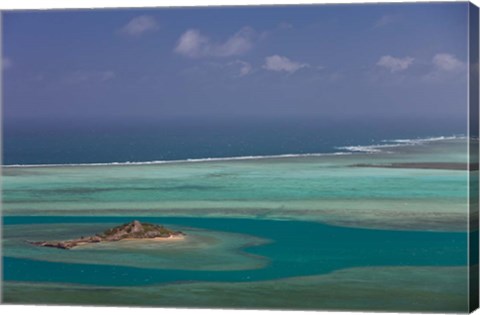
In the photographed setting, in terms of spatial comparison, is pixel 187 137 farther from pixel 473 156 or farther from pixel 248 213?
pixel 473 156

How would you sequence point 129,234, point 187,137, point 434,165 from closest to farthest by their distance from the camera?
point 434,165 → point 129,234 → point 187,137

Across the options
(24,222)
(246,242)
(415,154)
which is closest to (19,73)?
(24,222)

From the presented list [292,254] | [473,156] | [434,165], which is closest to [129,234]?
[292,254]

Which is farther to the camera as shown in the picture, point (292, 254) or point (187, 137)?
point (187, 137)

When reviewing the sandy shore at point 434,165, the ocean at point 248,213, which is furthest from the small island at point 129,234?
the sandy shore at point 434,165

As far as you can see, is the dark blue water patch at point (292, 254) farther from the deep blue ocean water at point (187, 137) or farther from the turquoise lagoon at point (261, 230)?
the deep blue ocean water at point (187, 137)

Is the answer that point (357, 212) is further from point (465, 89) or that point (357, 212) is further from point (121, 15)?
point (121, 15)
